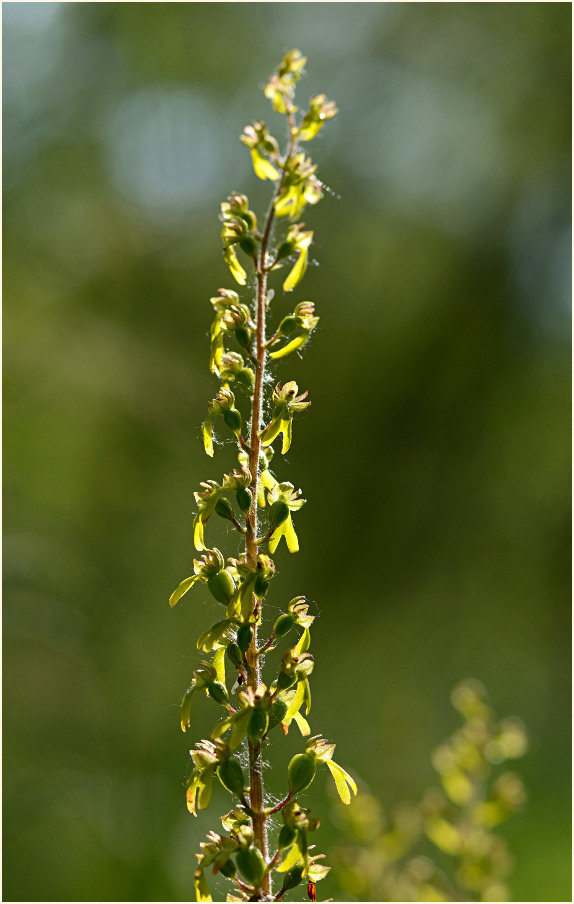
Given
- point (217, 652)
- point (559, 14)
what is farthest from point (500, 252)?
point (217, 652)

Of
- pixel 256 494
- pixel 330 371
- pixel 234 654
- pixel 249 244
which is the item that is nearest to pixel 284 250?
pixel 249 244

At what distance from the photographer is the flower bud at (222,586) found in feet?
1.58

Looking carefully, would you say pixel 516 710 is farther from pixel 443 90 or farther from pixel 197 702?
pixel 443 90

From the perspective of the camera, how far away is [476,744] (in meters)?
1.07

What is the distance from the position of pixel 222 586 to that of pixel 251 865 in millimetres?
157

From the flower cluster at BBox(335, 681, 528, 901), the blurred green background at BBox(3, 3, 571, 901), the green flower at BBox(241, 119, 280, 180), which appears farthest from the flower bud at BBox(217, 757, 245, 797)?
the blurred green background at BBox(3, 3, 571, 901)

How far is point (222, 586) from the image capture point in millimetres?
483

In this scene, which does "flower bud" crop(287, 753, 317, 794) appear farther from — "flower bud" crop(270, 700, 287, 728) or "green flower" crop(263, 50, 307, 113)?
"green flower" crop(263, 50, 307, 113)

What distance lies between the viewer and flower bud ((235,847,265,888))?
1.40 feet

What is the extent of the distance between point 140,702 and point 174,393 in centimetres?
120

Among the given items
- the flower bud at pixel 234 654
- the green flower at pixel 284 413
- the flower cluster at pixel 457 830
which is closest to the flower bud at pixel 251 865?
the flower bud at pixel 234 654

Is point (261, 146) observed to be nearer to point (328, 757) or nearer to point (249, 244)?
point (249, 244)

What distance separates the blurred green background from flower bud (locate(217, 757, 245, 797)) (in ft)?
7.18

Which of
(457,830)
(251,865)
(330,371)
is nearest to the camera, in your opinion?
(251,865)
